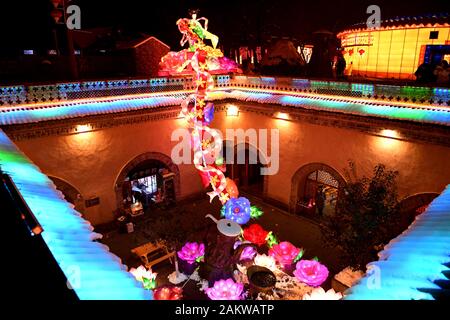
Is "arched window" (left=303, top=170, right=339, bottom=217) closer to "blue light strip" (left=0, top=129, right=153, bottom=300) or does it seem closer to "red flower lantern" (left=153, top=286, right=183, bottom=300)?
"red flower lantern" (left=153, top=286, right=183, bottom=300)

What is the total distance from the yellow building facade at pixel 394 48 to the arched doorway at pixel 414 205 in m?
10.9

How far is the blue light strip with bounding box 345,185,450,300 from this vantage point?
275 cm

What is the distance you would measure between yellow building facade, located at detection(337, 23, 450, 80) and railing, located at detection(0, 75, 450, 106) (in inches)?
366

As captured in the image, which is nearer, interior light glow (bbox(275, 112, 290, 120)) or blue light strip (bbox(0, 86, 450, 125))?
blue light strip (bbox(0, 86, 450, 125))

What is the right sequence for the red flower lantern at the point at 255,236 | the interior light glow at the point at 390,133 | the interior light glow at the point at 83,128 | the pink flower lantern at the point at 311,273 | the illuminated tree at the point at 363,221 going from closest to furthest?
the illuminated tree at the point at 363,221
the pink flower lantern at the point at 311,273
the interior light glow at the point at 390,133
the red flower lantern at the point at 255,236
the interior light glow at the point at 83,128

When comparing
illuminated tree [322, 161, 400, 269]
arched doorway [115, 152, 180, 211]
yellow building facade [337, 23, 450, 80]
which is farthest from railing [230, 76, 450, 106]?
yellow building facade [337, 23, 450, 80]

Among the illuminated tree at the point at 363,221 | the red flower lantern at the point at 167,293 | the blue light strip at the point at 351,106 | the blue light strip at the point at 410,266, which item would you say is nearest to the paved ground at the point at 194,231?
the red flower lantern at the point at 167,293


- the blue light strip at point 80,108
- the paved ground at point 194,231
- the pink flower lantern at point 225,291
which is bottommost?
the paved ground at point 194,231

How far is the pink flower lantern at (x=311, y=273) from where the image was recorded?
803 cm

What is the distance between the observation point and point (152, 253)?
10.8 meters

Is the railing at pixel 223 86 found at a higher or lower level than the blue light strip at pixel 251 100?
higher

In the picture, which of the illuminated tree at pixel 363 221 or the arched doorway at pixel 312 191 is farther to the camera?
the arched doorway at pixel 312 191

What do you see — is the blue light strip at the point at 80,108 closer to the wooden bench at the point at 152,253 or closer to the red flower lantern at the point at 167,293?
the wooden bench at the point at 152,253

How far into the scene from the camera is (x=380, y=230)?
707 centimetres
